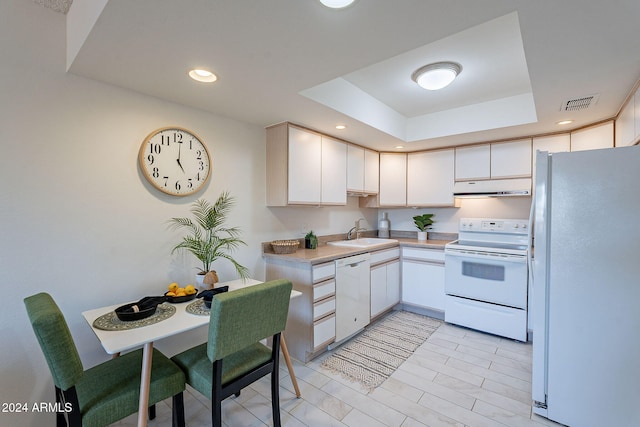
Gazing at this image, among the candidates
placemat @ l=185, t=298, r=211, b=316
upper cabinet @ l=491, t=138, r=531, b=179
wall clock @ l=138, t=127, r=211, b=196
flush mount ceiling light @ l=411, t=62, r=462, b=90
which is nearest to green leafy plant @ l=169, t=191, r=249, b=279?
wall clock @ l=138, t=127, r=211, b=196

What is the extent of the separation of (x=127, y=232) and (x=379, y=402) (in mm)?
2133

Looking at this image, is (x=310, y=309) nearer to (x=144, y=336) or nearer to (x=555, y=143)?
(x=144, y=336)

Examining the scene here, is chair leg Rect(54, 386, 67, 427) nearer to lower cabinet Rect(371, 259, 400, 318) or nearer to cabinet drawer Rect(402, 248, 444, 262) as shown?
lower cabinet Rect(371, 259, 400, 318)

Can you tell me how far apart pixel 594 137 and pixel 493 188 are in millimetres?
950

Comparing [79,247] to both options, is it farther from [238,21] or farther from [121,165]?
[238,21]

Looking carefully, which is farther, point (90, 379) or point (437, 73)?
point (437, 73)

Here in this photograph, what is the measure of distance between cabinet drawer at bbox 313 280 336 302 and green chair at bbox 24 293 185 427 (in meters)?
1.20

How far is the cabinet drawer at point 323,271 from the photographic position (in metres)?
2.46

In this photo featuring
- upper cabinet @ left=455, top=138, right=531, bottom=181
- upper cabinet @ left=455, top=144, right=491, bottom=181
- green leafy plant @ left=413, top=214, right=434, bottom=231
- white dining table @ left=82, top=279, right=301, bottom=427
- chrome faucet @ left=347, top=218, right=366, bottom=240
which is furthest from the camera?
green leafy plant @ left=413, top=214, right=434, bottom=231

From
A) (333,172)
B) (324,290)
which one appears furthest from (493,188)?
(324,290)

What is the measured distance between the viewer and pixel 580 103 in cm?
218

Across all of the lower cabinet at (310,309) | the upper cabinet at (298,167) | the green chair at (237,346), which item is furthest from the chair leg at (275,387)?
the upper cabinet at (298,167)

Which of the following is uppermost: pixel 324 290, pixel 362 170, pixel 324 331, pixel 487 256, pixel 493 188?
pixel 362 170

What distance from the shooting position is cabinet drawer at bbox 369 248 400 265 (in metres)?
3.20
